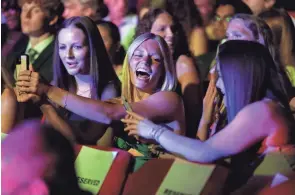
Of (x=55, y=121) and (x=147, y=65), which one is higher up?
(x=147, y=65)

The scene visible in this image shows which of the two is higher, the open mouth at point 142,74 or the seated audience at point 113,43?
the seated audience at point 113,43

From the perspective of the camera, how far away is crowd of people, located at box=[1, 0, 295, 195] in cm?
205

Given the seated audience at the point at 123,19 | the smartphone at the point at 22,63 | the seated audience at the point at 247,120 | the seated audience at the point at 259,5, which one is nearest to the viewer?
the seated audience at the point at 247,120

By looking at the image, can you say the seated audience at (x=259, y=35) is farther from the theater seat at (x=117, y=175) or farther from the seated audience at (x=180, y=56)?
the theater seat at (x=117, y=175)

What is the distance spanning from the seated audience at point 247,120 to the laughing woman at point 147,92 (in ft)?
0.28

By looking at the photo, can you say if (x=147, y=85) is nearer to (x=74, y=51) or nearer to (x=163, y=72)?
(x=163, y=72)

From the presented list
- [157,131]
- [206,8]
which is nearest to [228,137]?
[157,131]

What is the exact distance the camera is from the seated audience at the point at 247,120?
79.7 inches

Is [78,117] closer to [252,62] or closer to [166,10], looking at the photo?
[166,10]

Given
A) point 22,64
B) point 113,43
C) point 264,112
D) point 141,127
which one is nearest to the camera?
point 264,112

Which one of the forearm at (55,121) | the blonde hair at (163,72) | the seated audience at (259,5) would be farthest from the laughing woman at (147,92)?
the seated audience at (259,5)

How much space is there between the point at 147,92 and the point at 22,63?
0.51 m

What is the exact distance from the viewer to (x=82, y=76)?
229 centimetres

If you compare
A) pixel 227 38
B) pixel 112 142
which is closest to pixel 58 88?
pixel 112 142
